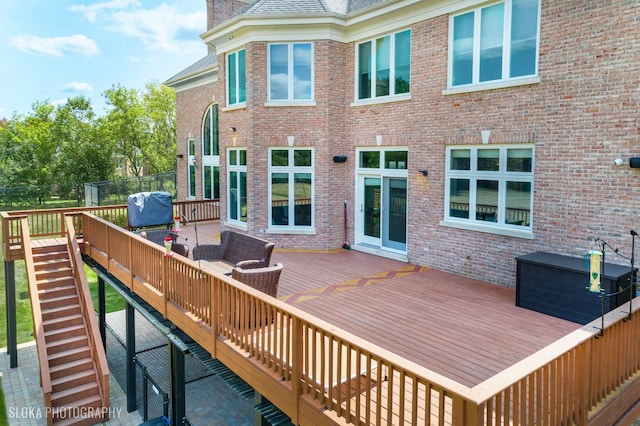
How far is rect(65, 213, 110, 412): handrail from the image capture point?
10.1 metres

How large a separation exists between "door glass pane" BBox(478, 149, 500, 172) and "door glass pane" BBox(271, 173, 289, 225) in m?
5.26

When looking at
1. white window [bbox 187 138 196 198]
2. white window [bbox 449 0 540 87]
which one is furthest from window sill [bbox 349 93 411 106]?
white window [bbox 187 138 196 198]

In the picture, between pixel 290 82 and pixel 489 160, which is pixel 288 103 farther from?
pixel 489 160

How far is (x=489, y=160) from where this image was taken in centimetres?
891

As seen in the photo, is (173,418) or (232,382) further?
(173,418)

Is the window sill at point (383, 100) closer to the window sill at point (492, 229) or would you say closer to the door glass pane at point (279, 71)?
the door glass pane at point (279, 71)

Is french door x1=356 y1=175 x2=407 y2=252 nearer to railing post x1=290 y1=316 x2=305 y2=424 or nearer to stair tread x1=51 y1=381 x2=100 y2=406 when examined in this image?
railing post x1=290 y1=316 x2=305 y2=424

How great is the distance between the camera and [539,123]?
26.3 ft

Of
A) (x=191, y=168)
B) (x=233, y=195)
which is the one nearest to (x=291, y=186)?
(x=233, y=195)

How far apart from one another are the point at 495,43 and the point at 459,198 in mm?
3075

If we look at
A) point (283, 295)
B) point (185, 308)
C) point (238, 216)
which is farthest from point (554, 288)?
point (238, 216)

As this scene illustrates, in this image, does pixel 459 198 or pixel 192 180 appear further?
pixel 192 180

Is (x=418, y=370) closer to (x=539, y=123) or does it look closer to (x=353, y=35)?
(x=539, y=123)

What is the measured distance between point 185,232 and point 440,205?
28.9ft
